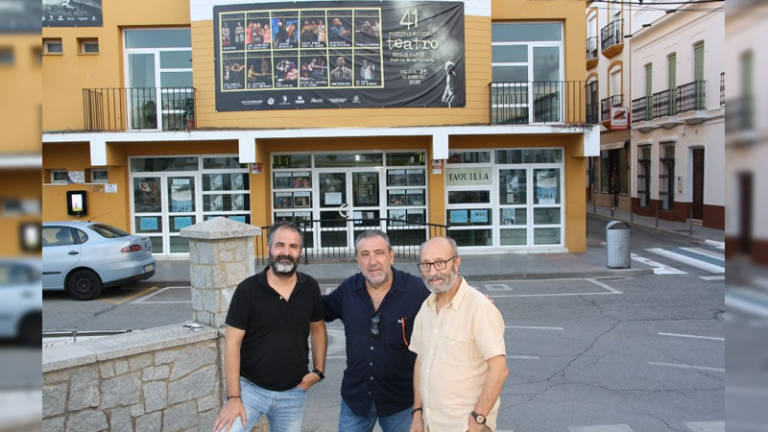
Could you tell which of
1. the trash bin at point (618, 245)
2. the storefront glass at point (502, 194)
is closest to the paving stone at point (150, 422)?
the trash bin at point (618, 245)

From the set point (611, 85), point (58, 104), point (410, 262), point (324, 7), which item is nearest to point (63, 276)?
point (58, 104)

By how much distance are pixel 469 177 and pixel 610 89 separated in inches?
726

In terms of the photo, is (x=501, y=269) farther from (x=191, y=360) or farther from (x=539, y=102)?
(x=191, y=360)

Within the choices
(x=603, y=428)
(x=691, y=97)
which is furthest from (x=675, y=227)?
(x=603, y=428)

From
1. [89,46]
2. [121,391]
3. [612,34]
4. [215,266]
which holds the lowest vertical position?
[121,391]

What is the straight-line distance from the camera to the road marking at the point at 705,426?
494cm

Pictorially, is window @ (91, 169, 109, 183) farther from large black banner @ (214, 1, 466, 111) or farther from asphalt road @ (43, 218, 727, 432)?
asphalt road @ (43, 218, 727, 432)

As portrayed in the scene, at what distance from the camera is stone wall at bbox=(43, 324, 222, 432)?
3.98 metres

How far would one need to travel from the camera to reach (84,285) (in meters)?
11.4

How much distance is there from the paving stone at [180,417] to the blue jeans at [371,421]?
160 centimetres

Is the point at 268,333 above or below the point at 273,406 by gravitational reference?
above

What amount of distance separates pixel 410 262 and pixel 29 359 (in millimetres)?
14203

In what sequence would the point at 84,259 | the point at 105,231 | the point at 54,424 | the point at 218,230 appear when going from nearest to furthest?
the point at 54,424
the point at 218,230
the point at 84,259
the point at 105,231

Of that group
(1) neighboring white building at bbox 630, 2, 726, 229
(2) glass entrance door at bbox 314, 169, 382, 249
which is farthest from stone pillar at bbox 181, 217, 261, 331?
(1) neighboring white building at bbox 630, 2, 726, 229
